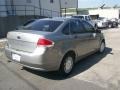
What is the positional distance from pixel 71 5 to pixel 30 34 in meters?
28.6

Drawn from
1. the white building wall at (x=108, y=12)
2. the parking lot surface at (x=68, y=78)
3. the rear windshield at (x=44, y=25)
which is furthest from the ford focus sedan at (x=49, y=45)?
the white building wall at (x=108, y=12)

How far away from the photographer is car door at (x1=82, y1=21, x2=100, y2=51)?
774 centimetres

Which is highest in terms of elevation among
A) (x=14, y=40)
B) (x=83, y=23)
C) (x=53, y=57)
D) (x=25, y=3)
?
(x=25, y=3)

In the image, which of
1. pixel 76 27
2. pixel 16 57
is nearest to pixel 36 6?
pixel 76 27

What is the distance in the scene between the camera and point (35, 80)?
19.1 ft

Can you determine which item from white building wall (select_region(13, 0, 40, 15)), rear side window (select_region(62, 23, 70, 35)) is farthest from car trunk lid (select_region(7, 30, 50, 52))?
white building wall (select_region(13, 0, 40, 15))

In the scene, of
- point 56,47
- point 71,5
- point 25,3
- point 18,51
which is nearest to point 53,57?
point 56,47

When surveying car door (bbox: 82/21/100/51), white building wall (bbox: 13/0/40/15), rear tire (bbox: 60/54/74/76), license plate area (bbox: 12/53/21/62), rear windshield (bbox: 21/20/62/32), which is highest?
white building wall (bbox: 13/0/40/15)

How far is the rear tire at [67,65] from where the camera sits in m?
6.02

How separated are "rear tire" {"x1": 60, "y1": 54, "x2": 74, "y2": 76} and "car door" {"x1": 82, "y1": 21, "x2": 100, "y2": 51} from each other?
154 cm

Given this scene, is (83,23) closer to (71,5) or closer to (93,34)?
(93,34)

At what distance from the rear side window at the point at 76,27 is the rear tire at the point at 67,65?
0.83 m

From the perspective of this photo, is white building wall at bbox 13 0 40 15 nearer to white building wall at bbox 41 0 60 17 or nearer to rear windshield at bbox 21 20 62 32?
white building wall at bbox 41 0 60 17

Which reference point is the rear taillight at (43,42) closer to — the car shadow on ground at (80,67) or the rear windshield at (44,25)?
the rear windshield at (44,25)
